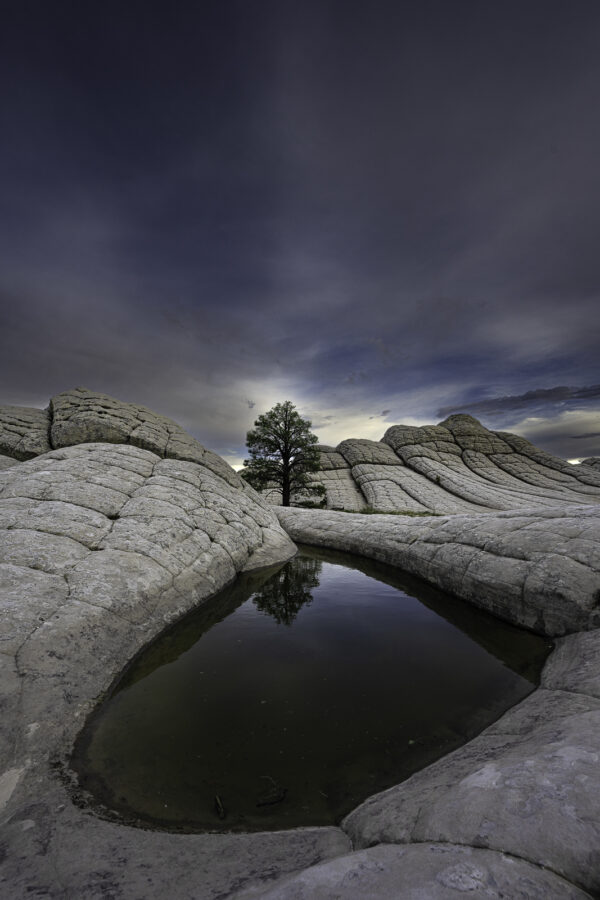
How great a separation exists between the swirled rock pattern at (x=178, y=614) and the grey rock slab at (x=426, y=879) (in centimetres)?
1

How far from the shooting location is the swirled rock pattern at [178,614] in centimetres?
207

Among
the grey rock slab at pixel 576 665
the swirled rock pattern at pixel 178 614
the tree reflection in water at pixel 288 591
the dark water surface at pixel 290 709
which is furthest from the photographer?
the tree reflection in water at pixel 288 591

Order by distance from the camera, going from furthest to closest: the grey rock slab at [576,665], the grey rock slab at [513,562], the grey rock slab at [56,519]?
the grey rock slab at [56,519] → the grey rock slab at [513,562] → the grey rock slab at [576,665]

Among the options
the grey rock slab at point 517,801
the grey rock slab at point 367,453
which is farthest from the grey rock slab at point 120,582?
the grey rock slab at point 367,453

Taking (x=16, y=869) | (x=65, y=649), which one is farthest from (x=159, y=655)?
(x=16, y=869)

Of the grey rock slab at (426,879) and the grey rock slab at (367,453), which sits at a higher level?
the grey rock slab at (367,453)

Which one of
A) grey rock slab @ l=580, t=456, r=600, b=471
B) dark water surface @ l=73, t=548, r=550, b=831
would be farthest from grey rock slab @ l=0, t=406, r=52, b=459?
grey rock slab @ l=580, t=456, r=600, b=471

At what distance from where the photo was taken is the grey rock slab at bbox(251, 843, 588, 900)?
170cm

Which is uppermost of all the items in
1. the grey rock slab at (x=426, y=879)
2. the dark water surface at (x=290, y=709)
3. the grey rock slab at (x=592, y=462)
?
the grey rock slab at (x=592, y=462)

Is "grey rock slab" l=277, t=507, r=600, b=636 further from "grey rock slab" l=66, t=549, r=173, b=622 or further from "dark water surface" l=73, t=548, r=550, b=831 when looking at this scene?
"grey rock slab" l=66, t=549, r=173, b=622

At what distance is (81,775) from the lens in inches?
145

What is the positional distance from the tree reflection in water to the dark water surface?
0.21 metres

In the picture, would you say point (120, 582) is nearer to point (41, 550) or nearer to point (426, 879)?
point (41, 550)

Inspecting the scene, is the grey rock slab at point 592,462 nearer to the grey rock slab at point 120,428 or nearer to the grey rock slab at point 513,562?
the grey rock slab at point 513,562
